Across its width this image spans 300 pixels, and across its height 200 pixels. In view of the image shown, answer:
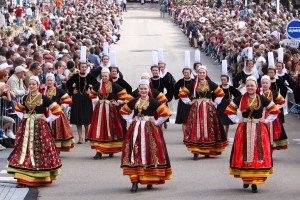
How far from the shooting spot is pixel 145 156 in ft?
54.5

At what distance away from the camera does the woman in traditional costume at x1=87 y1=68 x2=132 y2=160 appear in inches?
805

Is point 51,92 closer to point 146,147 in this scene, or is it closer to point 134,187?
point 146,147

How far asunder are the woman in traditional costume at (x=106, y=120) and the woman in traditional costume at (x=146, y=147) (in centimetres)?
353

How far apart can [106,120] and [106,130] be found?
182 mm

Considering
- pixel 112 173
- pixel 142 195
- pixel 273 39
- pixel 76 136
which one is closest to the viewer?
pixel 142 195

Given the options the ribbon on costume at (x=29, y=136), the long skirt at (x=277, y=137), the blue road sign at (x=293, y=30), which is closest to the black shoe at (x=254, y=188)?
the ribbon on costume at (x=29, y=136)

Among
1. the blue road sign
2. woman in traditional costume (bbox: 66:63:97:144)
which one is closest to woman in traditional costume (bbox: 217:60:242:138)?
woman in traditional costume (bbox: 66:63:97:144)

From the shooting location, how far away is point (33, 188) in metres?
17.0

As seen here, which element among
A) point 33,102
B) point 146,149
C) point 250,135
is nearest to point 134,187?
point 146,149

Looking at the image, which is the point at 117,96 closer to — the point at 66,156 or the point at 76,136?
the point at 66,156

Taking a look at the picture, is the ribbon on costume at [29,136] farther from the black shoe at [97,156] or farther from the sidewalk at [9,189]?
the black shoe at [97,156]

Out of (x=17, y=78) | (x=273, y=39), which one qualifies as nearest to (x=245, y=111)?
(x=17, y=78)

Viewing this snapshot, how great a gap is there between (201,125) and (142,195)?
14.0 feet

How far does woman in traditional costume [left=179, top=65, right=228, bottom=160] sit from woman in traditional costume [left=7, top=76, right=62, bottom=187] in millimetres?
3893
